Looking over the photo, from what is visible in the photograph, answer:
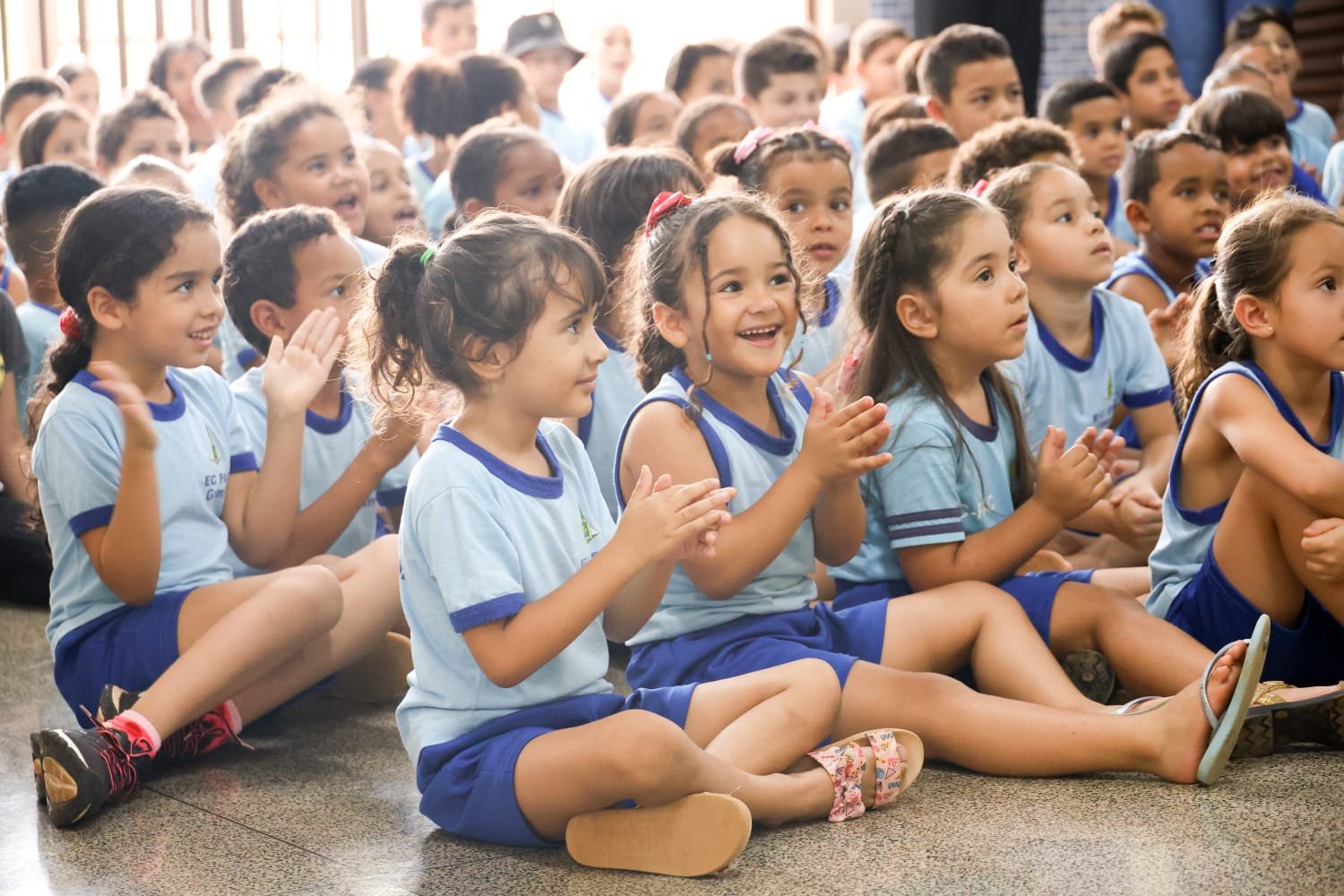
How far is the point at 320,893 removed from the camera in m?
1.55

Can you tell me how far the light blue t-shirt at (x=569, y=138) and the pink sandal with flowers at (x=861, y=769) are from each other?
3689 mm

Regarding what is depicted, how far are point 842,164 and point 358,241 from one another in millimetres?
898

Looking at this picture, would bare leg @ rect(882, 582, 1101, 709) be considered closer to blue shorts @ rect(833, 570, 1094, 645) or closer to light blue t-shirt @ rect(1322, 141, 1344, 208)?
blue shorts @ rect(833, 570, 1094, 645)

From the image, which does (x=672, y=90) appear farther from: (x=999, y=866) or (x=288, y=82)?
(x=999, y=866)

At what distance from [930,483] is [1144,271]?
1.23m

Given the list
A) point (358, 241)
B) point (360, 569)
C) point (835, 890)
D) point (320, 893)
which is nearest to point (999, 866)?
point (835, 890)

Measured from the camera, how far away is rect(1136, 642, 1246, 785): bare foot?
172 centimetres

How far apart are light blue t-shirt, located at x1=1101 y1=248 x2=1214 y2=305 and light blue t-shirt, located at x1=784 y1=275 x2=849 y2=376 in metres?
0.61

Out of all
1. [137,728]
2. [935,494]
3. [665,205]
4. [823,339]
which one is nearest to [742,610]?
[935,494]

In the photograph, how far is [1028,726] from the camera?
1.79 meters

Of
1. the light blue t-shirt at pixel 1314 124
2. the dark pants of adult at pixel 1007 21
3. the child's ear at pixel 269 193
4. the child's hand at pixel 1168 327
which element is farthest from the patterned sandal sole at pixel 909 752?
the dark pants of adult at pixel 1007 21

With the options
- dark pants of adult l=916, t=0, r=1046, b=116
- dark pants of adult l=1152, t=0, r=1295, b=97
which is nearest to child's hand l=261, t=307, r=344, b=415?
dark pants of adult l=916, t=0, r=1046, b=116

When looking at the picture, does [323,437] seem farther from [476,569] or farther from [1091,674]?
[1091,674]

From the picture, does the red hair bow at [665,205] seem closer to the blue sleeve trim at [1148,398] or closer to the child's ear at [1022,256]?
the child's ear at [1022,256]
